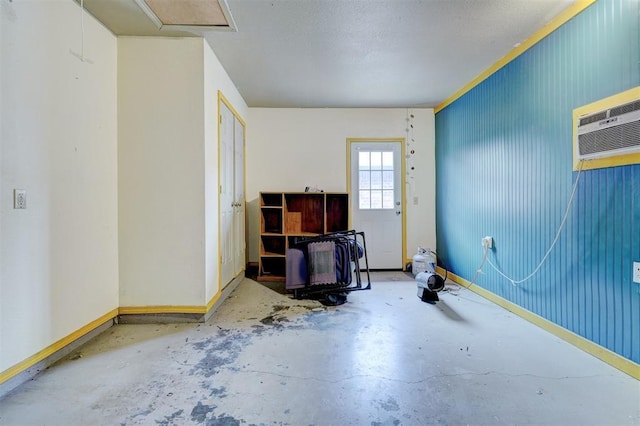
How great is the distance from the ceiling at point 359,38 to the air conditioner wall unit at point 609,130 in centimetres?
89

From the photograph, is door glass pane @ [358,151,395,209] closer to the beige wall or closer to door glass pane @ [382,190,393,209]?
door glass pane @ [382,190,393,209]

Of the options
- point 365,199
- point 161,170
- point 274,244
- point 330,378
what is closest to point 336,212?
point 365,199

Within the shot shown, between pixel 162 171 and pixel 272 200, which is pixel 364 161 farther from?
pixel 162 171

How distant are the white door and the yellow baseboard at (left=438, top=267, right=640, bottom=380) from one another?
1.57m

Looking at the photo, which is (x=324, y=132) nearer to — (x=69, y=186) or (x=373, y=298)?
(x=373, y=298)

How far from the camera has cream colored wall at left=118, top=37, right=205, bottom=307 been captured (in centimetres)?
256

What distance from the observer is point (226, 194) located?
3389 millimetres

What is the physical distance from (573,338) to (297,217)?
3310mm

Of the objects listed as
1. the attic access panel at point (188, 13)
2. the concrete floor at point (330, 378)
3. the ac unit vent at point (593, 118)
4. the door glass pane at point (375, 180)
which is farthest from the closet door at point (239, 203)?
the ac unit vent at point (593, 118)

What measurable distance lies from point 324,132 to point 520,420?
4031mm

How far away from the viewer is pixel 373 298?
10.7 feet

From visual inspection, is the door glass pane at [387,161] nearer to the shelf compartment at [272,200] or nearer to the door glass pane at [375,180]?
the door glass pane at [375,180]

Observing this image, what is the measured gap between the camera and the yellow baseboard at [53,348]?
64.5 inches

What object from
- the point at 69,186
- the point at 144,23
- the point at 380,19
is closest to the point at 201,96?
the point at 144,23
